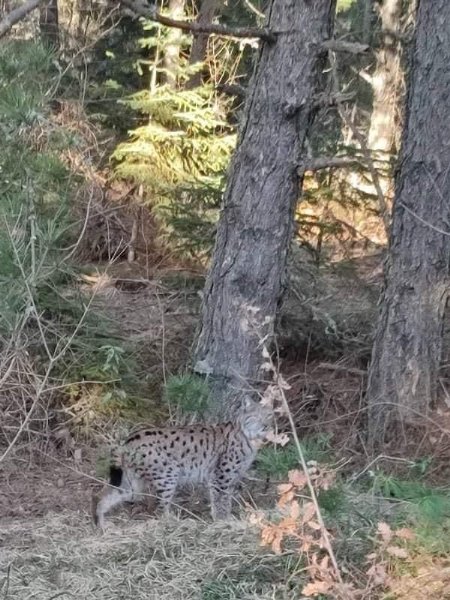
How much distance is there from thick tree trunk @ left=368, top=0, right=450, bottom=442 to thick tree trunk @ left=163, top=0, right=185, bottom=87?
6.81 metres

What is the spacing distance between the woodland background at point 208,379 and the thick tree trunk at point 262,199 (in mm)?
141

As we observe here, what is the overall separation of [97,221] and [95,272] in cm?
192

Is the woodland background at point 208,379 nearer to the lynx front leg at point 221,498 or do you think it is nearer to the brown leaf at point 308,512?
the brown leaf at point 308,512

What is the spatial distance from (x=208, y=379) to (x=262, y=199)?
5.42 ft

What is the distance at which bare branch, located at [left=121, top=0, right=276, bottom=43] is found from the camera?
7.14 m

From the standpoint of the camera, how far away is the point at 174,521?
21.7 ft

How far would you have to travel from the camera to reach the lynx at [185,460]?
23.7ft

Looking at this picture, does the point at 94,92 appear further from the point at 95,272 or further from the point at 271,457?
the point at 271,457

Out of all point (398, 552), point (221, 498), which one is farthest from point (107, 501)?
point (398, 552)

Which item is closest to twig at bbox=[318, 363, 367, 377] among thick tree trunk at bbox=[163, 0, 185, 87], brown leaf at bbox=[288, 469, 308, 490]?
brown leaf at bbox=[288, 469, 308, 490]

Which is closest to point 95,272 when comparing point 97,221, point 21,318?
point 97,221

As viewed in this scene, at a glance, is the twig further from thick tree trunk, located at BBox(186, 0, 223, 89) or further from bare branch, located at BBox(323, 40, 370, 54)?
thick tree trunk, located at BBox(186, 0, 223, 89)

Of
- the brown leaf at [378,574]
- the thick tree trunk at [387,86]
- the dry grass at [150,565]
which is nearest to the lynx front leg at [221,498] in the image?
the dry grass at [150,565]

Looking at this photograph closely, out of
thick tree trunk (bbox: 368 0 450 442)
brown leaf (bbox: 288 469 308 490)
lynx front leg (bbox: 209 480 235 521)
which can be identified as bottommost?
lynx front leg (bbox: 209 480 235 521)
